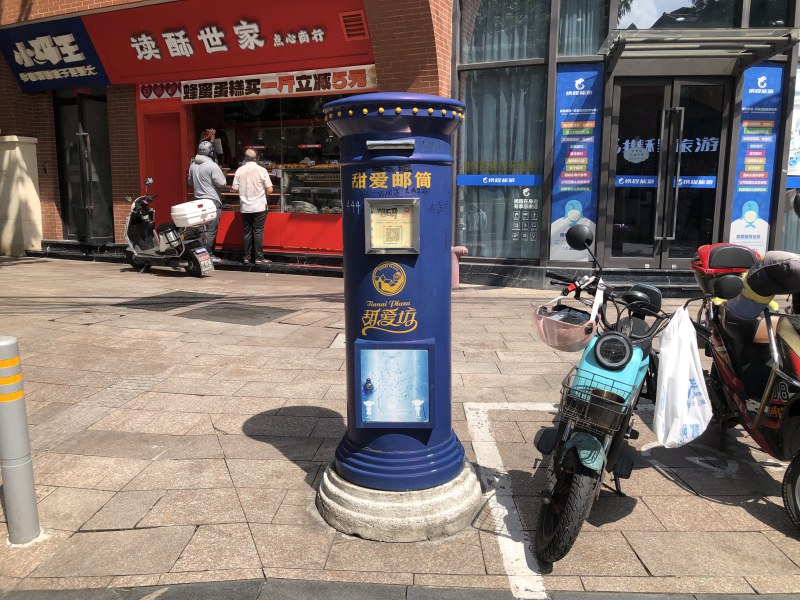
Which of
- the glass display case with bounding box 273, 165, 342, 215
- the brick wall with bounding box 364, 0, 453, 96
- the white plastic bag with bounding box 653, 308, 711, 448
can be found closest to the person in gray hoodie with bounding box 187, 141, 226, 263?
the glass display case with bounding box 273, 165, 342, 215

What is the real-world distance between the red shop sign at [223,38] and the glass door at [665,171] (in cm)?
416

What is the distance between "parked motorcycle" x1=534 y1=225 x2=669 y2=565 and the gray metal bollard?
255 centimetres

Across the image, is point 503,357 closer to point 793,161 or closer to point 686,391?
point 686,391

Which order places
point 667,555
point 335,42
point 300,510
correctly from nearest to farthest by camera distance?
point 667,555
point 300,510
point 335,42

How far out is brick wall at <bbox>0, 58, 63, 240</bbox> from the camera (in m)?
13.3

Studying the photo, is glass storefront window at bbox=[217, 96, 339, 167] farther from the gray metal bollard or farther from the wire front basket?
the wire front basket

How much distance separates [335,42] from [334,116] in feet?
25.3

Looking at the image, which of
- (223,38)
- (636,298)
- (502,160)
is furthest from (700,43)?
(223,38)

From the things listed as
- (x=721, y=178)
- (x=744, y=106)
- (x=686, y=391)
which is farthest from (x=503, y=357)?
(x=744, y=106)

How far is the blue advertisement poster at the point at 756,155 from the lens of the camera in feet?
30.7

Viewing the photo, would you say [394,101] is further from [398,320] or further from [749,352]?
[749,352]

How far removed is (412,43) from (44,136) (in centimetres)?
843

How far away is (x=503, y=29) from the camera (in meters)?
10.1

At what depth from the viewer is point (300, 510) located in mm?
3639
